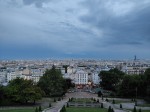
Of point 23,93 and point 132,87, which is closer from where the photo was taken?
point 23,93

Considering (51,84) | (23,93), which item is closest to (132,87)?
(51,84)

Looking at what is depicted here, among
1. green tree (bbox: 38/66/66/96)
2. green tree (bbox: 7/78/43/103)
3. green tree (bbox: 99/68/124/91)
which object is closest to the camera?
green tree (bbox: 7/78/43/103)

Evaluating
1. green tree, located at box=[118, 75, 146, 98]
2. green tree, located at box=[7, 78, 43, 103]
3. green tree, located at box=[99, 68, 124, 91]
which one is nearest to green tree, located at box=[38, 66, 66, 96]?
green tree, located at box=[118, 75, 146, 98]

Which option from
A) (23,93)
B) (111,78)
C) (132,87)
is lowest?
(23,93)

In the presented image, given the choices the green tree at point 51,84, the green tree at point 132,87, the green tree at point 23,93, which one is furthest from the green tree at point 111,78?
the green tree at point 23,93

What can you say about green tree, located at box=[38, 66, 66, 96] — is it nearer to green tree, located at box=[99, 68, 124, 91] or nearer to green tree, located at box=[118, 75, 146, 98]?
green tree, located at box=[118, 75, 146, 98]

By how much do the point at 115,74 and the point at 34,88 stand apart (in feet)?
124

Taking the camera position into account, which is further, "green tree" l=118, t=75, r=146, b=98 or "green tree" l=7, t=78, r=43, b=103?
"green tree" l=118, t=75, r=146, b=98

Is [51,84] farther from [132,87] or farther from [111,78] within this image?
[111,78]

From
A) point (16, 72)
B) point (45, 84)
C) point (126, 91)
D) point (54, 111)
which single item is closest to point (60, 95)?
point (45, 84)

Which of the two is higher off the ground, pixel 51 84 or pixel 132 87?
pixel 51 84

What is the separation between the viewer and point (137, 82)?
70375 mm

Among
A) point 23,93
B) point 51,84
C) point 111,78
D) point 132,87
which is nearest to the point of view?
point 23,93

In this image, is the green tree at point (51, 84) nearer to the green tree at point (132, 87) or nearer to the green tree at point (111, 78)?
the green tree at point (132, 87)
